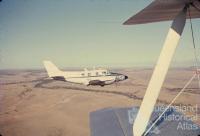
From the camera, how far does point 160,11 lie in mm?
3689

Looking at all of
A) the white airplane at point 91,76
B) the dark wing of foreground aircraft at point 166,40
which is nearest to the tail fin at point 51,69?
the white airplane at point 91,76

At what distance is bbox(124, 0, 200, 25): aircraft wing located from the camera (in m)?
3.31

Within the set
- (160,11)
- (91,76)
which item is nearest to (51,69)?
(91,76)

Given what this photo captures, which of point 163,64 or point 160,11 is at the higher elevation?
point 160,11

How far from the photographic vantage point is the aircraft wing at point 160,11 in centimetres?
331

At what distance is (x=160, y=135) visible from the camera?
14.8 feet

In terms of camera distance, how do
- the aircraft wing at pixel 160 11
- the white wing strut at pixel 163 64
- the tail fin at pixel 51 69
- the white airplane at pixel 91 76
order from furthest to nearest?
the tail fin at pixel 51 69, the white airplane at pixel 91 76, the white wing strut at pixel 163 64, the aircraft wing at pixel 160 11

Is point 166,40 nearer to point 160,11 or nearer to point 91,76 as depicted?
point 160,11

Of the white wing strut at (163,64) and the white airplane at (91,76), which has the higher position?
the white wing strut at (163,64)

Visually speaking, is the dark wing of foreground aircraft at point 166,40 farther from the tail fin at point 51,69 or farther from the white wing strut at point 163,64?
the tail fin at point 51,69

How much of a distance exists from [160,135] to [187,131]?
53cm

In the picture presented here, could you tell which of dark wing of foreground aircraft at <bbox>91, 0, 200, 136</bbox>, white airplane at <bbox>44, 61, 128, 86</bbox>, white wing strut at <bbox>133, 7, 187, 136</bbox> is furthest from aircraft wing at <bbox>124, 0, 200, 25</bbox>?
white airplane at <bbox>44, 61, 128, 86</bbox>

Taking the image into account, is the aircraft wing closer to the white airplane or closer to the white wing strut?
the white wing strut

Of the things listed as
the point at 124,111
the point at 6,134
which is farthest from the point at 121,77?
the point at 124,111
